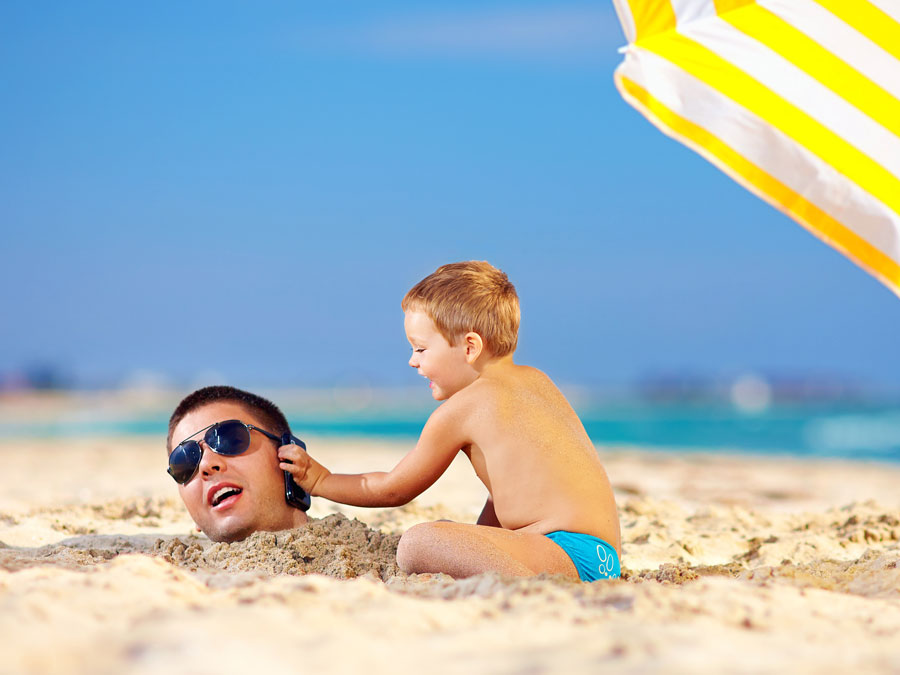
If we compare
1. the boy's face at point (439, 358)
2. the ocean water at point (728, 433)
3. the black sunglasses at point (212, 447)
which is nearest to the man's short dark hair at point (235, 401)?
the black sunglasses at point (212, 447)

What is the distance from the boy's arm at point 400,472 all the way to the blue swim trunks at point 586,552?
42cm

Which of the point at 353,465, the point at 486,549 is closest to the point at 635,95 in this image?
the point at 486,549

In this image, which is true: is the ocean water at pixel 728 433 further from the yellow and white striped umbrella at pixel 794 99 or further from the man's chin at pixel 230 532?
the yellow and white striped umbrella at pixel 794 99

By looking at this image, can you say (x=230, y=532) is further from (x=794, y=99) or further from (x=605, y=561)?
(x=794, y=99)

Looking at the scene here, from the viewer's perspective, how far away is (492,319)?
273 cm

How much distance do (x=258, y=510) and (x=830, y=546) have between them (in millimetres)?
2400

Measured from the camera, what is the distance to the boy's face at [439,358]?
2.76 meters

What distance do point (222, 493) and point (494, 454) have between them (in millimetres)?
1038

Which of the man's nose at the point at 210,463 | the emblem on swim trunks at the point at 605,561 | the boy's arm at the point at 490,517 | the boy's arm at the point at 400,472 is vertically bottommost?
the emblem on swim trunks at the point at 605,561

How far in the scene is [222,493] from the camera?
3.01 metres

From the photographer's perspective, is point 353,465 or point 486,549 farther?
point 353,465

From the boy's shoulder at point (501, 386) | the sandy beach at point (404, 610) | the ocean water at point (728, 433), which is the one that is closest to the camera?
the sandy beach at point (404, 610)

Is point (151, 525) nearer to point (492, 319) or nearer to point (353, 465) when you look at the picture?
point (492, 319)

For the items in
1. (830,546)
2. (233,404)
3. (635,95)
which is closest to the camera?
(635,95)
